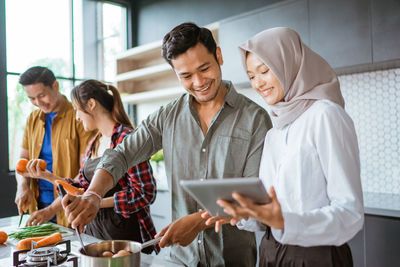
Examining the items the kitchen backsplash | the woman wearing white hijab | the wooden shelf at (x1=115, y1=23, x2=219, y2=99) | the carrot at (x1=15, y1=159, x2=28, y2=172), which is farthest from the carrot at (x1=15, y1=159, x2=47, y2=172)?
the kitchen backsplash

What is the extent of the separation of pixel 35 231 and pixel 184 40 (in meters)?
1.18

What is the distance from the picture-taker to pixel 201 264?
5.04ft

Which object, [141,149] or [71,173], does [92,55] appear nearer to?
[71,173]

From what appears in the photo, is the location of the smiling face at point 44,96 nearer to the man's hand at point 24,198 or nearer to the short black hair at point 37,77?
the short black hair at point 37,77

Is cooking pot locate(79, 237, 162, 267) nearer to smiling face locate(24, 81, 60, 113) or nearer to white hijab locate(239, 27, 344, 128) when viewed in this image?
white hijab locate(239, 27, 344, 128)

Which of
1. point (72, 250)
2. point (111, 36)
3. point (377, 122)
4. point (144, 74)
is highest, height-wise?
point (111, 36)

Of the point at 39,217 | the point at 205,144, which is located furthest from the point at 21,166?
the point at 205,144

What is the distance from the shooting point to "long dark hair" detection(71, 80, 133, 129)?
217 centimetres

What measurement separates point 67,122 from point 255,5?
7.37 ft

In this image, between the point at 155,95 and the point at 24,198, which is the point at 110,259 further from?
the point at 155,95

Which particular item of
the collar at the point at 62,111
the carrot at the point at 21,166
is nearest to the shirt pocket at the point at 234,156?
the carrot at the point at 21,166

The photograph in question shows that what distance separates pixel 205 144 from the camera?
1593 millimetres

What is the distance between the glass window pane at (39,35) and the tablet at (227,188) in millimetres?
3989

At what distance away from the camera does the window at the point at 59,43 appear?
415 centimetres
